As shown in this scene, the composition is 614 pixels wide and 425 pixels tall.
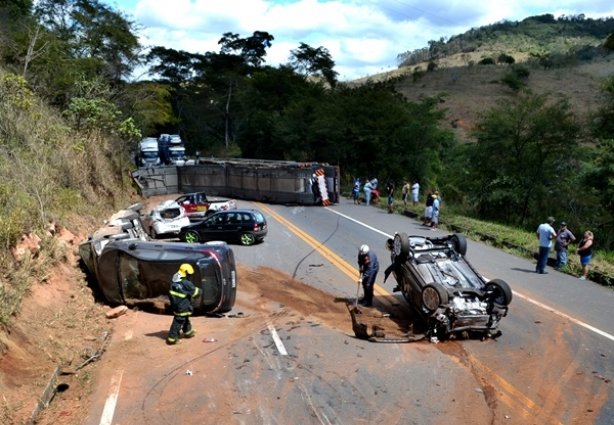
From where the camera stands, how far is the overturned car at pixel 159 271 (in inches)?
518

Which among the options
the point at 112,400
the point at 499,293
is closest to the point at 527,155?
the point at 499,293

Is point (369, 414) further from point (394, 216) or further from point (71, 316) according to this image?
point (394, 216)

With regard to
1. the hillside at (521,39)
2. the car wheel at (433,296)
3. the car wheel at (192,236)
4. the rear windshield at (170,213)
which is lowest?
the car wheel at (192,236)

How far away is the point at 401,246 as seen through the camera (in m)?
13.1

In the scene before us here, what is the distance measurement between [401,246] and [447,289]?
65.5 inches

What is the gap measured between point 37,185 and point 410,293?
10.4 meters

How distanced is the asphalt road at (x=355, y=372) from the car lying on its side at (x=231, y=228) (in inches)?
270

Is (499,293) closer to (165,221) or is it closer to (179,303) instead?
(179,303)

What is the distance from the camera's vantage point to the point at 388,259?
19.1 m

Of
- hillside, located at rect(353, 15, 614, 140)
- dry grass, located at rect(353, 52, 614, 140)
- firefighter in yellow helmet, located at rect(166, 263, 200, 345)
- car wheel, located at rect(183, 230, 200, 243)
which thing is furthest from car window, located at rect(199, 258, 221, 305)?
dry grass, located at rect(353, 52, 614, 140)

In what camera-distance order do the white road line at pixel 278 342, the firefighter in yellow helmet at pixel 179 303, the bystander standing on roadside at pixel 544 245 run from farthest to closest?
1. the bystander standing on roadside at pixel 544 245
2. the firefighter in yellow helmet at pixel 179 303
3. the white road line at pixel 278 342

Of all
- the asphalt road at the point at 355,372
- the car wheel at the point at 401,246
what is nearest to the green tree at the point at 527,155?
the asphalt road at the point at 355,372

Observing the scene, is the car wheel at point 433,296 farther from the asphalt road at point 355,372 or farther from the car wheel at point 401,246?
the car wheel at point 401,246

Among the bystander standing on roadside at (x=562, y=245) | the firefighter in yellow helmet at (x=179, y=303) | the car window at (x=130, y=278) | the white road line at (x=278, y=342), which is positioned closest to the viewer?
the white road line at (x=278, y=342)
